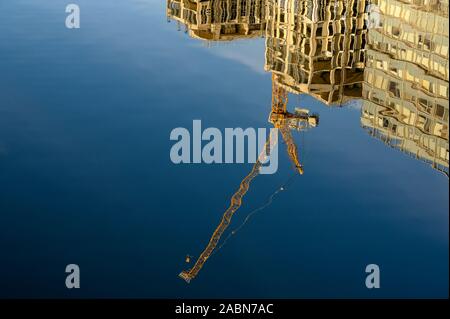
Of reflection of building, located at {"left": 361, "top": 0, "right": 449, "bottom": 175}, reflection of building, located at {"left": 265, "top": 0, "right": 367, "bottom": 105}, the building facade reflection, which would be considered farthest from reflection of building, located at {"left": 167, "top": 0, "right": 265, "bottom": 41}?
reflection of building, located at {"left": 361, "top": 0, "right": 449, "bottom": 175}

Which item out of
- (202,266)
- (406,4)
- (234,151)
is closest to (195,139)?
(234,151)

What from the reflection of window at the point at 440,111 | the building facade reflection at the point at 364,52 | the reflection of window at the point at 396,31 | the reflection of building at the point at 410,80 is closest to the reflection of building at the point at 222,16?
the building facade reflection at the point at 364,52

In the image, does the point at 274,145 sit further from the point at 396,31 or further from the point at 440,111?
the point at 440,111

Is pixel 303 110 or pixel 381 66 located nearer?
pixel 381 66

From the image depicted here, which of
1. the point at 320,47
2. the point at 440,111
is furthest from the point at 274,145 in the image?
the point at 440,111

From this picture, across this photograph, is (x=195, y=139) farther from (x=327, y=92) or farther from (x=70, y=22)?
(x=70, y=22)
